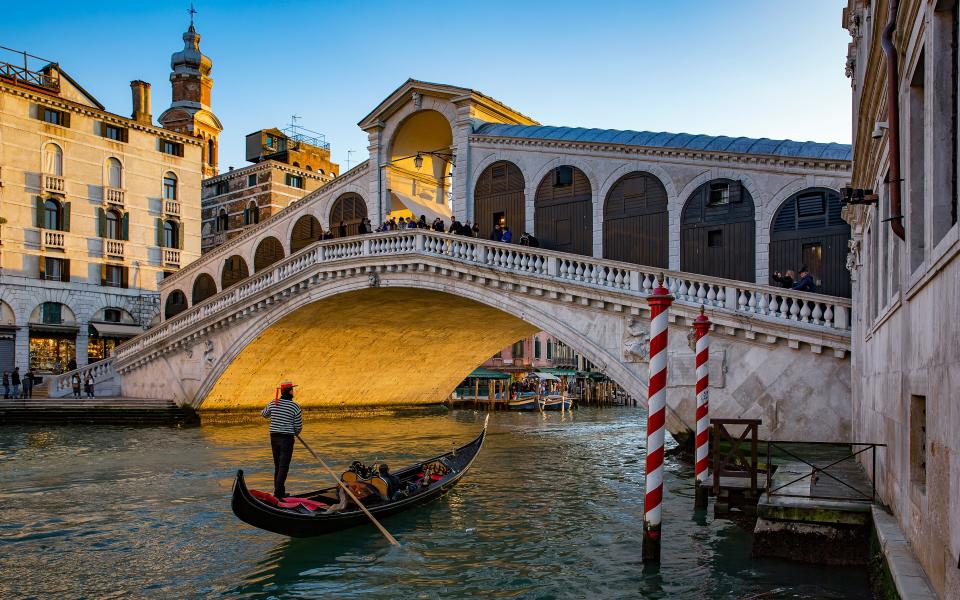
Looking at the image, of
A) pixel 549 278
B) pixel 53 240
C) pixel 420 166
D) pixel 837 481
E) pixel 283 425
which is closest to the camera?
pixel 837 481

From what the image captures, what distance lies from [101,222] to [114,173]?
180 centimetres

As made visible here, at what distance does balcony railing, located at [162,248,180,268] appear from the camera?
1184 inches

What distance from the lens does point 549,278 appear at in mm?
15000

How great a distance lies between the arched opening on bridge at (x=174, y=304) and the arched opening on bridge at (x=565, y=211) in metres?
14.5

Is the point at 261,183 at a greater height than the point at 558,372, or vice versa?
the point at 261,183

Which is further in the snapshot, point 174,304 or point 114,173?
point 114,173

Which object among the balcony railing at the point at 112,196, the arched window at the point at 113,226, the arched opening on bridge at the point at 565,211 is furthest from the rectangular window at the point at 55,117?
the arched opening on bridge at the point at 565,211

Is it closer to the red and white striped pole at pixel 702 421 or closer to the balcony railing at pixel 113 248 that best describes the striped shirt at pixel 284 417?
the red and white striped pole at pixel 702 421

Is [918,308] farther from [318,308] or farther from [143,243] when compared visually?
[143,243]

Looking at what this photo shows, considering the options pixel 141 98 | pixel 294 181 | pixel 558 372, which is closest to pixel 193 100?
pixel 141 98

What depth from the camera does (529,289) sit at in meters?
15.5

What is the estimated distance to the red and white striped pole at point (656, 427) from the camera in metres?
7.21

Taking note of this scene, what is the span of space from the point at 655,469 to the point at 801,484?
1.68m

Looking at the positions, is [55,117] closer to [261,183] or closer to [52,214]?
[52,214]
